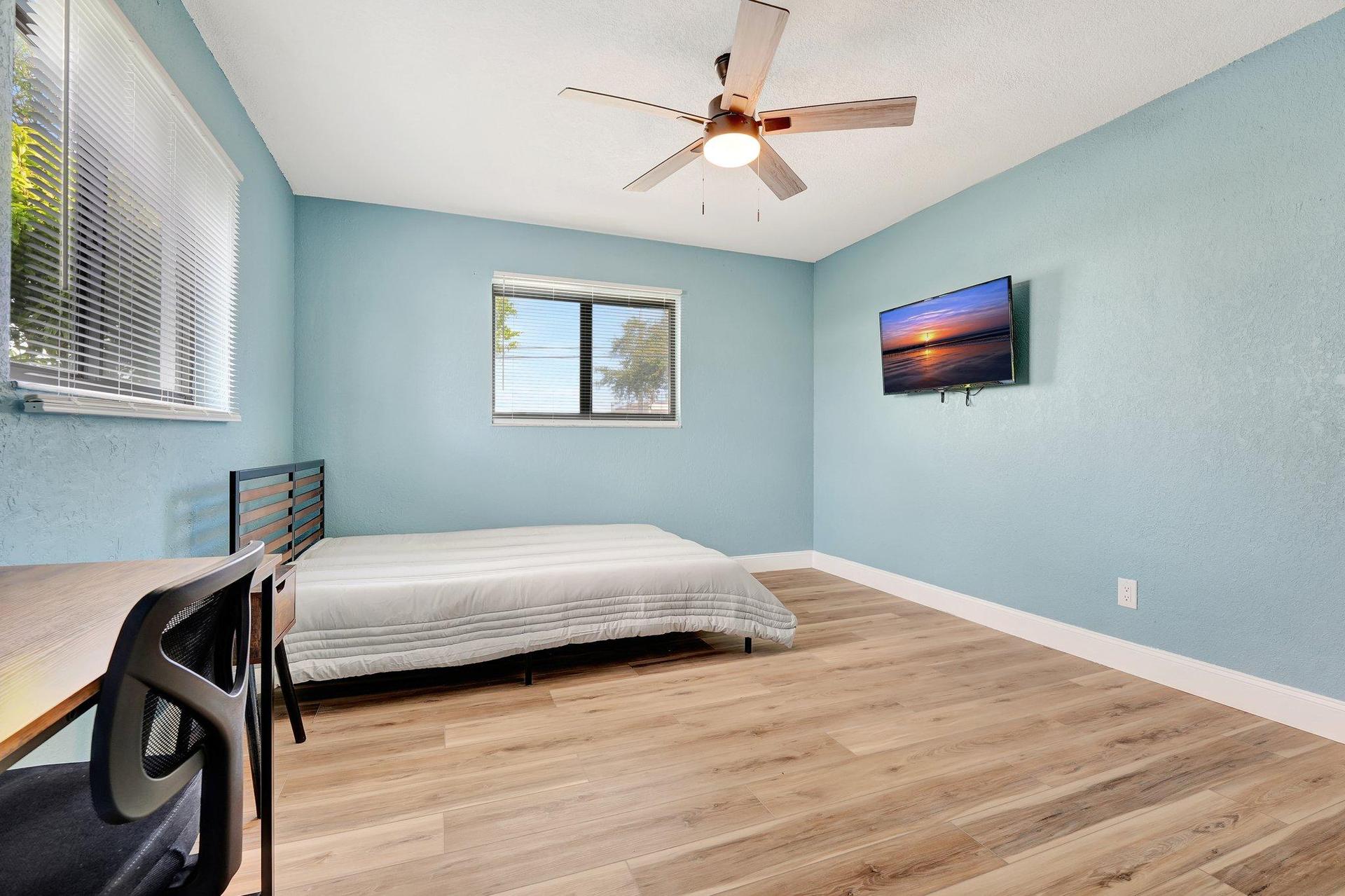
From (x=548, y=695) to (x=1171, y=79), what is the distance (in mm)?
3634

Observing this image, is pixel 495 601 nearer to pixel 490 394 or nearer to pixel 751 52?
pixel 490 394

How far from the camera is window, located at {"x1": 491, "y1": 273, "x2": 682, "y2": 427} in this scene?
4168mm

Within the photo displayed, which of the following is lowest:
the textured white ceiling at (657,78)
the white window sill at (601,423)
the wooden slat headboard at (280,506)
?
the wooden slat headboard at (280,506)

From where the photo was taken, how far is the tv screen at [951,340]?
329cm

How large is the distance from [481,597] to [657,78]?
88.6 inches

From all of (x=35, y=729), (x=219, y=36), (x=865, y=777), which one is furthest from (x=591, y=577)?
(x=219, y=36)

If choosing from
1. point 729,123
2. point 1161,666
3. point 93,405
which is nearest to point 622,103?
point 729,123

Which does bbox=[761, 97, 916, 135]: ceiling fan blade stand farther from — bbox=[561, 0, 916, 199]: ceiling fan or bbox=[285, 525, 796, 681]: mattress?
bbox=[285, 525, 796, 681]: mattress

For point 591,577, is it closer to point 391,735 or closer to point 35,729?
point 391,735

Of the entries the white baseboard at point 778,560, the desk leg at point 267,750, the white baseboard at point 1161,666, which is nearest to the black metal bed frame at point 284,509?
the desk leg at point 267,750

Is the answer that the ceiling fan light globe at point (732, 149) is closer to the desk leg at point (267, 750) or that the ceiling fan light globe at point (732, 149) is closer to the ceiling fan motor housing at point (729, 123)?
the ceiling fan motor housing at point (729, 123)

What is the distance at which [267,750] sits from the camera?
1.09 metres

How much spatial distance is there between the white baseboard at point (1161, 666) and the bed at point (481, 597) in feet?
4.31

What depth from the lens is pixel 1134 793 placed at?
1.81m
